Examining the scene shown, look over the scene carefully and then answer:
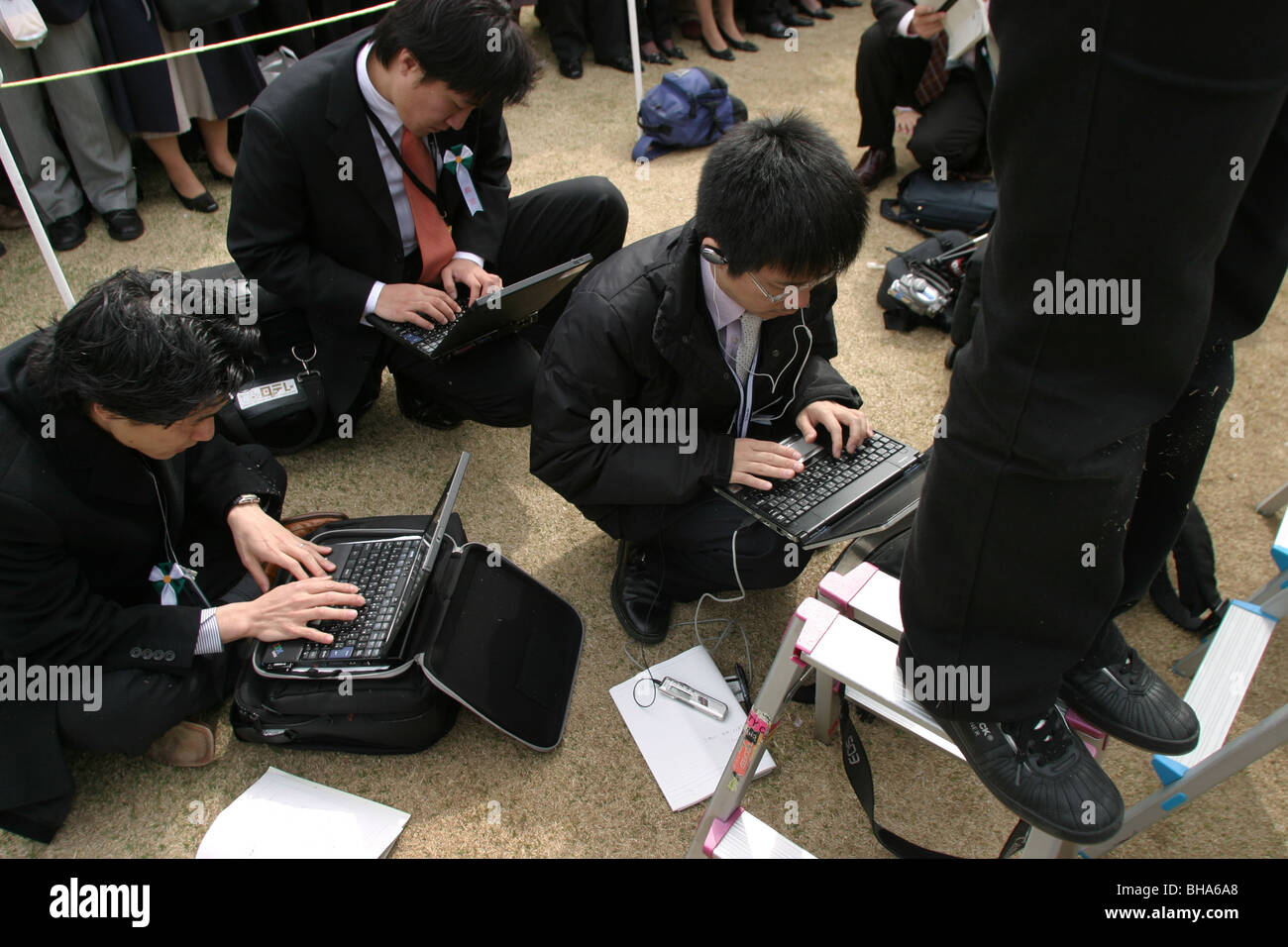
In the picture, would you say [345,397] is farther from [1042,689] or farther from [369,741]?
[1042,689]

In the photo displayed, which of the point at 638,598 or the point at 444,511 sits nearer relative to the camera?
the point at 444,511

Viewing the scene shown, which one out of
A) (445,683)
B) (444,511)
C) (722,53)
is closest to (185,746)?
(445,683)

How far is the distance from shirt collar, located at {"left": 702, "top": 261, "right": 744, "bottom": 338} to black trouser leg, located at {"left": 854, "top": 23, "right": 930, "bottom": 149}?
228 cm

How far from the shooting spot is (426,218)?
237 cm

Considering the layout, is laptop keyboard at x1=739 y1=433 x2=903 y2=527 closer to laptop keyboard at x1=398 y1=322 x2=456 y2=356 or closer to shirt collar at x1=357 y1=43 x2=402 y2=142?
laptop keyboard at x1=398 y1=322 x2=456 y2=356

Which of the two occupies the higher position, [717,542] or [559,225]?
[559,225]

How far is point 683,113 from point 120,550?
297 centimetres

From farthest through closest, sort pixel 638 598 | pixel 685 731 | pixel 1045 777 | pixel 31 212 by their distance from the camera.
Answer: pixel 31 212
pixel 638 598
pixel 685 731
pixel 1045 777

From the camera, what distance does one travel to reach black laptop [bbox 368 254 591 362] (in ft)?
6.71

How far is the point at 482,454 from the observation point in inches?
101

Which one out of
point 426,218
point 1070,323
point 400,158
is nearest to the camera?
point 1070,323

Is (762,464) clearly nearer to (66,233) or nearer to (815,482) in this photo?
(815,482)

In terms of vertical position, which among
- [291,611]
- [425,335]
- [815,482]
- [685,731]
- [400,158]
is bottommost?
[685,731]

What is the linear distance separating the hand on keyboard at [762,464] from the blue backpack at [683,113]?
2.41 m
